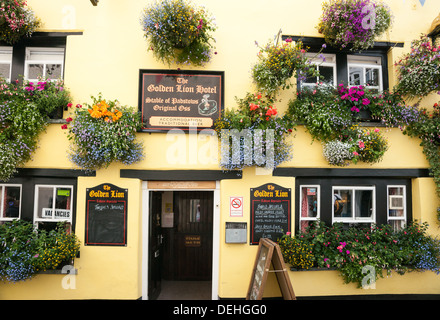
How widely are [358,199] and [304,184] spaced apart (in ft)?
4.09

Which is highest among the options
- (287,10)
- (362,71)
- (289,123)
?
(287,10)

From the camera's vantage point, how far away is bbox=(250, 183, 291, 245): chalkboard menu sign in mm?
5203

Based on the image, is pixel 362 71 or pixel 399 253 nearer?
pixel 399 253

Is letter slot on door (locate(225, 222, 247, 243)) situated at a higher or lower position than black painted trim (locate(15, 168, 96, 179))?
lower

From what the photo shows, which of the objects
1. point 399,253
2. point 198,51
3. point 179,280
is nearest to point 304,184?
point 399,253

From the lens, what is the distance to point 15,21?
4.91m

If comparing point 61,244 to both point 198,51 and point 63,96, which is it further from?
point 198,51

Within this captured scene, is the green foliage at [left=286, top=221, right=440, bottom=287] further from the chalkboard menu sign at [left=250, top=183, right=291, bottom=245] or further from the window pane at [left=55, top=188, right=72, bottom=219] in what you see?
the window pane at [left=55, top=188, right=72, bottom=219]

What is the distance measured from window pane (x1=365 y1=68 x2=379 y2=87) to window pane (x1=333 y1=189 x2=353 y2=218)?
2452 millimetres

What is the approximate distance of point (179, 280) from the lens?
7215 mm

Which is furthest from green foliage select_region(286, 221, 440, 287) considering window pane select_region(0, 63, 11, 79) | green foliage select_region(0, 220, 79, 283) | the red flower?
window pane select_region(0, 63, 11, 79)

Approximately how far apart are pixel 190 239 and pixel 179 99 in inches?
156

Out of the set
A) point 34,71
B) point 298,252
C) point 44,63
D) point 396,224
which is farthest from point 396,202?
point 34,71

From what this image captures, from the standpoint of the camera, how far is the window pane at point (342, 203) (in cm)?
557
